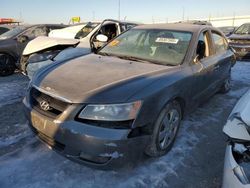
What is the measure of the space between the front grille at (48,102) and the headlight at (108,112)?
23cm

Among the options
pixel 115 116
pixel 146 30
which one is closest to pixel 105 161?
pixel 115 116

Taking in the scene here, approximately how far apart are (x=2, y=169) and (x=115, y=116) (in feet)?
4.76

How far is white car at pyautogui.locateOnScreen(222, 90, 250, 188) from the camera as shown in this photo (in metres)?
2.05

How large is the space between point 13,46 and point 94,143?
21.9 feet

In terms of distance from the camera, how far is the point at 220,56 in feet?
16.7

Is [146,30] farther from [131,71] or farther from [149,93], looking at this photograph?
[149,93]

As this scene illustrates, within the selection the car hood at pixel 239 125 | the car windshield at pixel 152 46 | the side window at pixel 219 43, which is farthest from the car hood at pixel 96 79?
the side window at pixel 219 43

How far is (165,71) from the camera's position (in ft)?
11.4

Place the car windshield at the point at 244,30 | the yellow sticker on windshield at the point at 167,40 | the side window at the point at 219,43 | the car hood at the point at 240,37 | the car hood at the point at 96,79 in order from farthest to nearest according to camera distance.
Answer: the car windshield at the point at 244,30, the car hood at the point at 240,37, the side window at the point at 219,43, the yellow sticker on windshield at the point at 167,40, the car hood at the point at 96,79

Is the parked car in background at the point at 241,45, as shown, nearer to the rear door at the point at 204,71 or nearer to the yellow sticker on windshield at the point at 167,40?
the rear door at the point at 204,71

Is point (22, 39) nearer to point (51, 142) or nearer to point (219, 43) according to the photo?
point (219, 43)

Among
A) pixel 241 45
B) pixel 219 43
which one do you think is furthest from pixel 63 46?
pixel 241 45

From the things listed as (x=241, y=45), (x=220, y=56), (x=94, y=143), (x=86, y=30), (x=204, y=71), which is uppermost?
(x=86, y=30)

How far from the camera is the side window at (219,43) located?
199 inches
